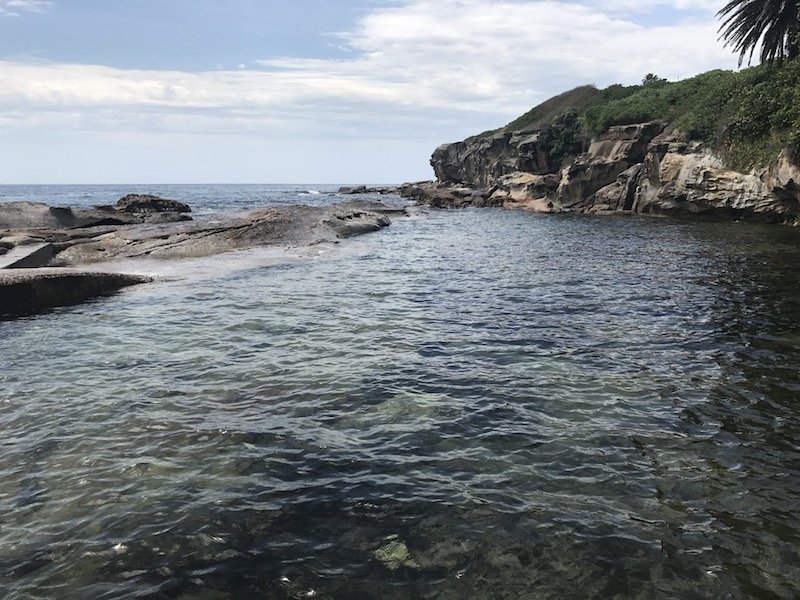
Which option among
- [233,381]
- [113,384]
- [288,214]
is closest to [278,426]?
[233,381]

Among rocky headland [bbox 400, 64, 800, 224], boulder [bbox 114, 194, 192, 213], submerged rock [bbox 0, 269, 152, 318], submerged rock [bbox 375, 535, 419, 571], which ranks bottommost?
submerged rock [bbox 375, 535, 419, 571]

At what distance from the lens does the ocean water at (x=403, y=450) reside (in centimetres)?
559

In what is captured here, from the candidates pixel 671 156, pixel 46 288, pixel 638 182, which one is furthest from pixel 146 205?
pixel 671 156

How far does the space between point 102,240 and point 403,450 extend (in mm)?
26343

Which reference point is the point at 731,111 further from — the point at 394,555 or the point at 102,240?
the point at 394,555

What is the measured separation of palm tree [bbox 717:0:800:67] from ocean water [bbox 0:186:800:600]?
29894 millimetres

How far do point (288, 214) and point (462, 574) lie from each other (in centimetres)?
3448

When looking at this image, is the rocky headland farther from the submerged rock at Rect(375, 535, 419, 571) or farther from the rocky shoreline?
the submerged rock at Rect(375, 535, 419, 571)

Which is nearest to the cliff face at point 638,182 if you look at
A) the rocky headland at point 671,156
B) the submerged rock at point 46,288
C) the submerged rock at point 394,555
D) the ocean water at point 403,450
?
the rocky headland at point 671,156

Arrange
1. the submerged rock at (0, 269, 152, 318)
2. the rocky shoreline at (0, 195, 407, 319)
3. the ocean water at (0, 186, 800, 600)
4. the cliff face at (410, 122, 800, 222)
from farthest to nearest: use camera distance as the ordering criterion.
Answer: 1. the cliff face at (410, 122, 800, 222)
2. the rocky shoreline at (0, 195, 407, 319)
3. the submerged rock at (0, 269, 152, 318)
4. the ocean water at (0, 186, 800, 600)

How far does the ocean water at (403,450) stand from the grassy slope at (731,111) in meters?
24.9

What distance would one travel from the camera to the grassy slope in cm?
3541

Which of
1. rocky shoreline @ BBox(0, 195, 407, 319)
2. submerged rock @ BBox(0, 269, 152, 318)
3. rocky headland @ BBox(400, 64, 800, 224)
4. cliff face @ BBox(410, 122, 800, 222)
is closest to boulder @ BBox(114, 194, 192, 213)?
rocky shoreline @ BBox(0, 195, 407, 319)

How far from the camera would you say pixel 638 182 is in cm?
5119
